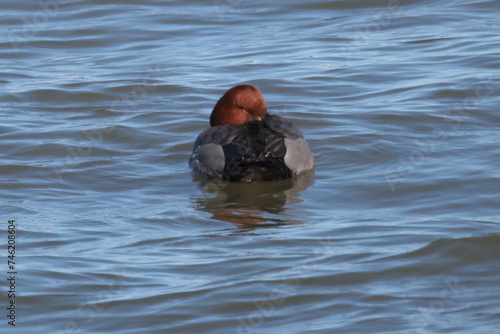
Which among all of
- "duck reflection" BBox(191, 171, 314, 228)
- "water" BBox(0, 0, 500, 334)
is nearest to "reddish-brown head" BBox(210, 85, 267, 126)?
"water" BBox(0, 0, 500, 334)

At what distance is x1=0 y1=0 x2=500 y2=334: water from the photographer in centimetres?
513

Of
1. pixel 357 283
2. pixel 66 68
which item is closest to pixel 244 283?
pixel 357 283

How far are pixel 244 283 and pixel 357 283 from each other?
0.65 meters

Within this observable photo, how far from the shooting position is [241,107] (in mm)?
8625

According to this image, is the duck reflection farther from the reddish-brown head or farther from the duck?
the reddish-brown head

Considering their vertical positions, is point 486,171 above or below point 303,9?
below

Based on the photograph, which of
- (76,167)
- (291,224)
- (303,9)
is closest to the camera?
(291,224)

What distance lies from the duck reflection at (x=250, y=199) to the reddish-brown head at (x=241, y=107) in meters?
0.73

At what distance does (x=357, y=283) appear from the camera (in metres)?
5.32

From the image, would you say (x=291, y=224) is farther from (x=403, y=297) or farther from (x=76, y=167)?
(x=76, y=167)

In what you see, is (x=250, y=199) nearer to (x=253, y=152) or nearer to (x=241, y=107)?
(x=253, y=152)

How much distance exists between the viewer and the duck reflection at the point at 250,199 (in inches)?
273

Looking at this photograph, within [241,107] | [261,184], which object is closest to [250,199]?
[261,184]

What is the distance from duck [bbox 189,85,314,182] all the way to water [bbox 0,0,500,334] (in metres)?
0.12
